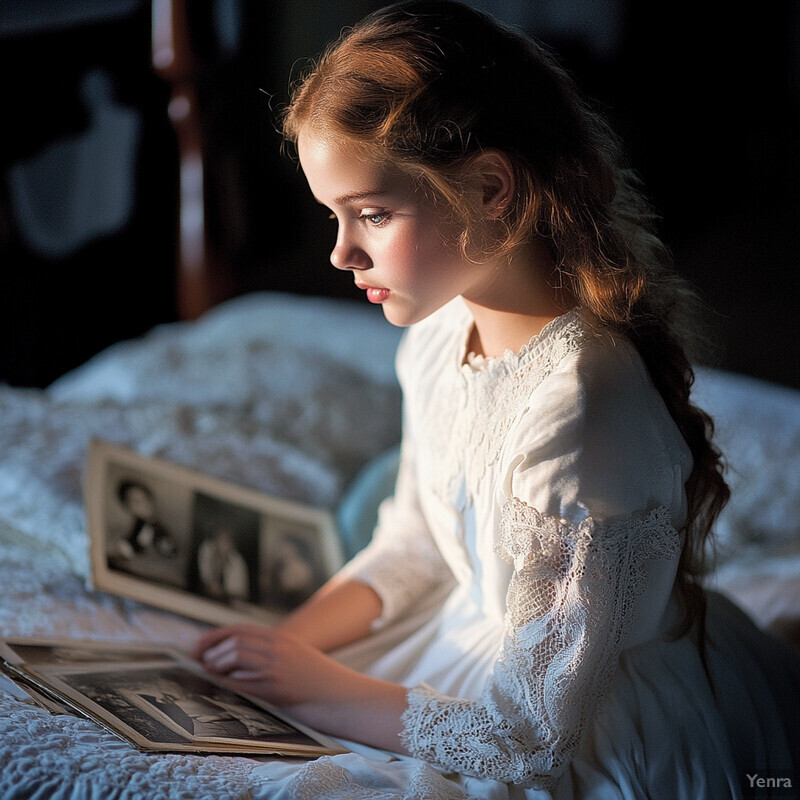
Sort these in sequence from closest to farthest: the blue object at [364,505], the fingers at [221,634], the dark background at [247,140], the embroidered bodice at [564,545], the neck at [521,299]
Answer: the embroidered bodice at [564,545]
the neck at [521,299]
the fingers at [221,634]
the blue object at [364,505]
the dark background at [247,140]

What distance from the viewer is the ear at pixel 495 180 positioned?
0.78 m

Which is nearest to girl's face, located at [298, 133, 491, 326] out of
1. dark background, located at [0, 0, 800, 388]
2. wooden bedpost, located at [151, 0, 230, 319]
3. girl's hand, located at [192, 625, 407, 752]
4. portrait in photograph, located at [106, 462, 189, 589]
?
girl's hand, located at [192, 625, 407, 752]

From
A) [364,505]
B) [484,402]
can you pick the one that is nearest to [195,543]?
[364,505]

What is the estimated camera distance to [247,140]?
2.38 meters

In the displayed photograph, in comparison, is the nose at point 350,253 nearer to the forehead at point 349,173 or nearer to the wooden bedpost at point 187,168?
the forehead at point 349,173

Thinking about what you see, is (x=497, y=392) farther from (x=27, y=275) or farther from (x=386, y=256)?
(x=27, y=275)

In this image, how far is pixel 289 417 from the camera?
1722 millimetres

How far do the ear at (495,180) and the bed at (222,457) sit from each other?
1.43ft

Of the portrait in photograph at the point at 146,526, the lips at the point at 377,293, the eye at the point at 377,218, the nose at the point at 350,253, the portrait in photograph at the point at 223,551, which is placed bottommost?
the portrait in photograph at the point at 223,551

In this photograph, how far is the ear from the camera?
2.55 ft

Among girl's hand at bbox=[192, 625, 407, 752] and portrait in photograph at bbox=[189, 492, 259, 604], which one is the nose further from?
portrait in photograph at bbox=[189, 492, 259, 604]

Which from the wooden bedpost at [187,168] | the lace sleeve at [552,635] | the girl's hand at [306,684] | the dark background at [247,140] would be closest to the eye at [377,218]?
the lace sleeve at [552,635]

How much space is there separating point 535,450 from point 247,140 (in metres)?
1.89

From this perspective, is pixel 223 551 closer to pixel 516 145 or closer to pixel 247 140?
pixel 516 145
